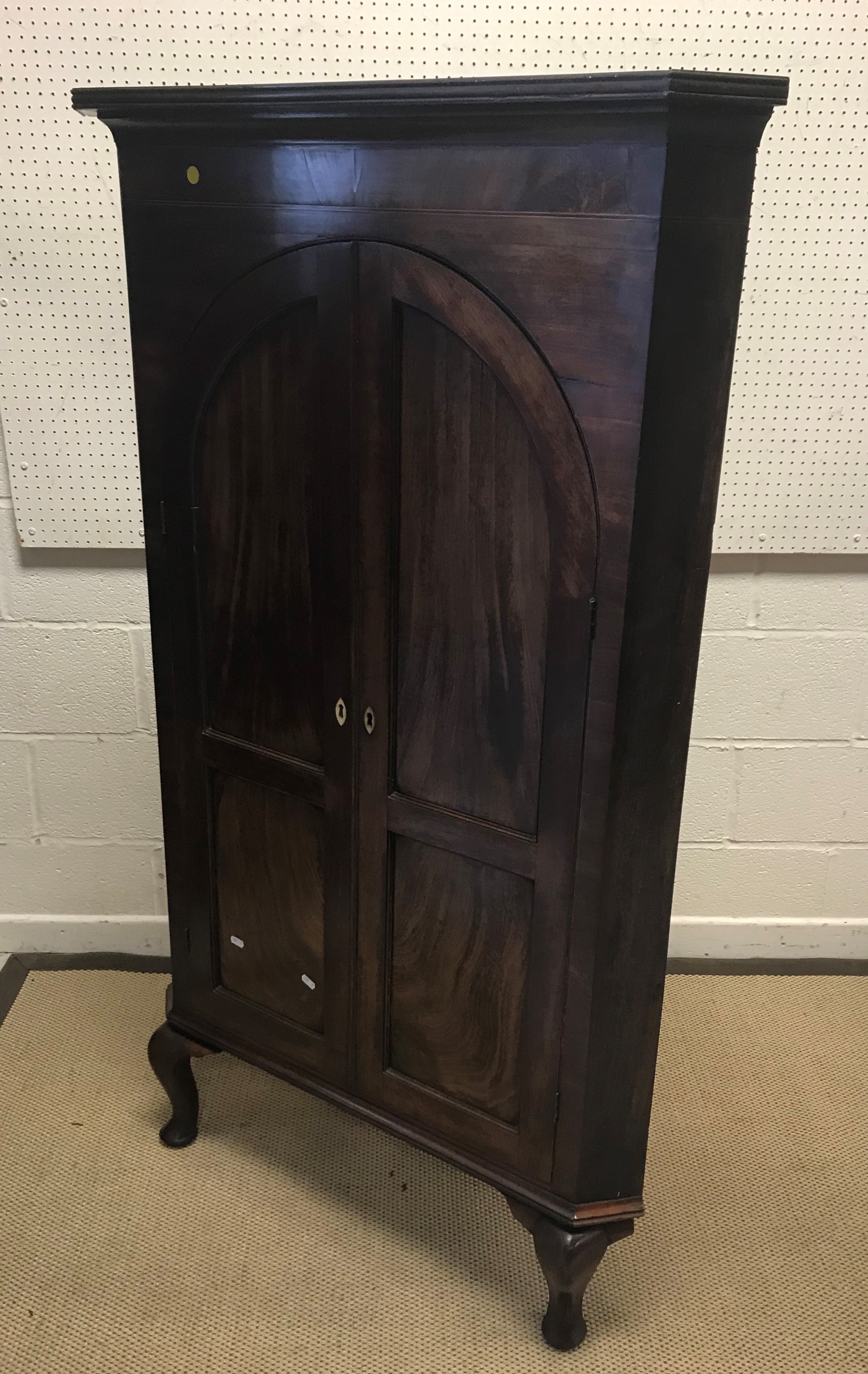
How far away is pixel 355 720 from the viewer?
5.05ft

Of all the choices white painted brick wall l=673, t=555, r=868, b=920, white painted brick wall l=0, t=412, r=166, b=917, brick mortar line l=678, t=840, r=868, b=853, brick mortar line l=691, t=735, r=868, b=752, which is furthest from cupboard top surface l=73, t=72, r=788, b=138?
brick mortar line l=678, t=840, r=868, b=853

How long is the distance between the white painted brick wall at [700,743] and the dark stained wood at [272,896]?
0.64 meters

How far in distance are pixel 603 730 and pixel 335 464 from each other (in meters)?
0.47

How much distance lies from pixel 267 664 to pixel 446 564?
1.13 feet

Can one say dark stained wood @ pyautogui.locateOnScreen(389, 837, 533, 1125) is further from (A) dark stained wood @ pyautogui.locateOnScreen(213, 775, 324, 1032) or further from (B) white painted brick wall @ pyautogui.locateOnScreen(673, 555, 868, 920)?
(B) white painted brick wall @ pyautogui.locateOnScreen(673, 555, 868, 920)

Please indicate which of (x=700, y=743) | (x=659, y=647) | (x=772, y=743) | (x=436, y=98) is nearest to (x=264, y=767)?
(x=659, y=647)

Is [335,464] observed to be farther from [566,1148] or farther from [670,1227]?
[670,1227]

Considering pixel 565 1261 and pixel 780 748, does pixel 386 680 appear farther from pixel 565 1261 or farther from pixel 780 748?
pixel 780 748

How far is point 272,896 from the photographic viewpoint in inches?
68.6

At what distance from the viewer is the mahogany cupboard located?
1.21m

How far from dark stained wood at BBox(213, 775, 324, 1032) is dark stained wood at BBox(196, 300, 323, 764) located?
0.11 metres

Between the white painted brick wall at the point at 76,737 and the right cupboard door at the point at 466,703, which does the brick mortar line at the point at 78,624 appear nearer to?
the white painted brick wall at the point at 76,737

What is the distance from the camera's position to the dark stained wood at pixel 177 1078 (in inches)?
75.2

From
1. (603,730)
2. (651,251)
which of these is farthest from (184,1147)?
(651,251)
